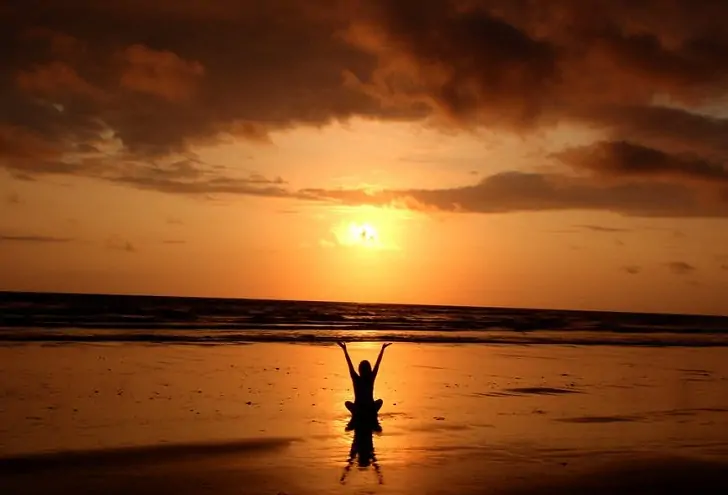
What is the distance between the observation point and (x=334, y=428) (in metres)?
15.1

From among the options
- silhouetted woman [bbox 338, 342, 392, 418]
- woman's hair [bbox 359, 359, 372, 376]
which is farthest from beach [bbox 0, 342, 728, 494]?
woman's hair [bbox 359, 359, 372, 376]

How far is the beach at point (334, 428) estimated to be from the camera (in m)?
11.3

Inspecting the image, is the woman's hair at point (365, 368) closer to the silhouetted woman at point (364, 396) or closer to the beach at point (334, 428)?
the silhouetted woman at point (364, 396)

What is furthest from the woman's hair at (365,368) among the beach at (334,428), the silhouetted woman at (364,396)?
the beach at (334,428)

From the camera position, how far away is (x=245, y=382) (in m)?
21.2

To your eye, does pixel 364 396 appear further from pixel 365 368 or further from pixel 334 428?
pixel 334 428

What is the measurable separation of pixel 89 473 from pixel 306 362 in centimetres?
1651

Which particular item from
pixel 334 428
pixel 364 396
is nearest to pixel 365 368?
pixel 364 396

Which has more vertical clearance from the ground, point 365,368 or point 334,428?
point 365,368

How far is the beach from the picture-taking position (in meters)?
11.3

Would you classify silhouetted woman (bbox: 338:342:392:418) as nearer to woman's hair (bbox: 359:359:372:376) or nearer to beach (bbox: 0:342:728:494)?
woman's hair (bbox: 359:359:372:376)

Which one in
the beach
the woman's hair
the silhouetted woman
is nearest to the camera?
the beach

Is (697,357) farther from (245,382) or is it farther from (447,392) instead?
(245,382)

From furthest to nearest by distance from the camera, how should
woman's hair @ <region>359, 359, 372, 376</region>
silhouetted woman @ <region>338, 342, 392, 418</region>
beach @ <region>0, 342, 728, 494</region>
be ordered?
woman's hair @ <region>359, 359, 372, 376</region>
silhouetted woman @ <region>338, 342, 392, 418</region>
beach @ <region>0, 342, 728, 494</region>
